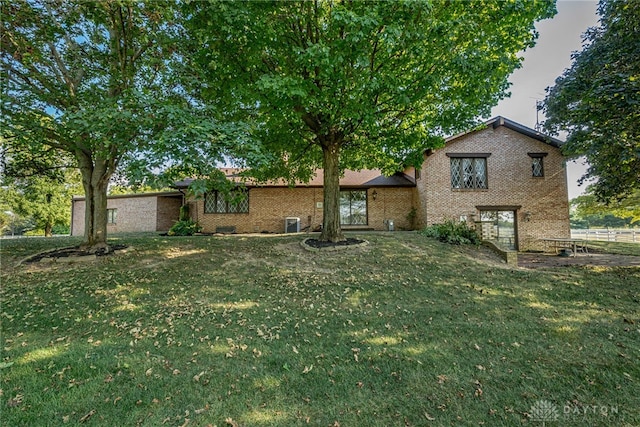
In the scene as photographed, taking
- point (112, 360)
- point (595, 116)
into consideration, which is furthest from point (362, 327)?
point (595, 116)

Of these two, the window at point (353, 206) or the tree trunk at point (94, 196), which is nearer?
the tree trunk at point (94, 196)

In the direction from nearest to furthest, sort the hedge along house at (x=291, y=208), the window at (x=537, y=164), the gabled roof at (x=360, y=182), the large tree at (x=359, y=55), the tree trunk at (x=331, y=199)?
1. the large tree at (x=359, y=55)
2. the tree trunk at (x=331, y=199)
3. the window at (x=537, y=164)
4. the gabled roof at (x=360, y=182)
5. the hedge along house at (x=291, y=208)

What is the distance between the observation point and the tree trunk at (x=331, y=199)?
984 cm

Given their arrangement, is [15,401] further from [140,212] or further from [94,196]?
[140,212]

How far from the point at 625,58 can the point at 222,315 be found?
36.3ft

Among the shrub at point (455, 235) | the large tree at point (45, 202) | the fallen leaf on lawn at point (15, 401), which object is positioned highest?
the large tree at point (45, 202)

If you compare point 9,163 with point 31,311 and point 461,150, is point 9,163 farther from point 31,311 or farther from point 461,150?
point 461,150

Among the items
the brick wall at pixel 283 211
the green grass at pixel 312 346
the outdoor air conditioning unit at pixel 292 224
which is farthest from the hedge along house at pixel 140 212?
the green grass at pixel 312 346

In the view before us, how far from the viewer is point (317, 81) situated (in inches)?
307

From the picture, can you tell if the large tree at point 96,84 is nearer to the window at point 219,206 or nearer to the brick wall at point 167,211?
the window at point 219,206

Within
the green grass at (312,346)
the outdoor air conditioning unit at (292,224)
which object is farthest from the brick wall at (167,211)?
the green grass at (312,346)

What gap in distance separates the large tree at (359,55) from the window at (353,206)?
8223 millimetres

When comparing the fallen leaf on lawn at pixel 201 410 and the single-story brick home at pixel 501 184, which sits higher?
the single-story brick home at pixel 501 184

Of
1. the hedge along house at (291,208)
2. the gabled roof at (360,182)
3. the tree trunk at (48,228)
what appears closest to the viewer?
the gabled roof at (360,182)
